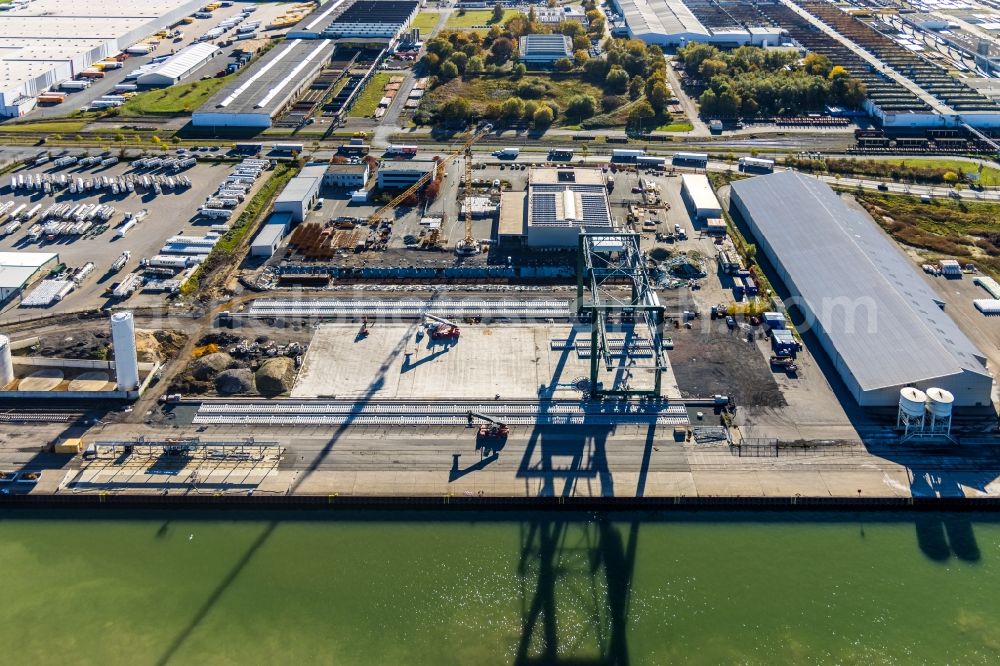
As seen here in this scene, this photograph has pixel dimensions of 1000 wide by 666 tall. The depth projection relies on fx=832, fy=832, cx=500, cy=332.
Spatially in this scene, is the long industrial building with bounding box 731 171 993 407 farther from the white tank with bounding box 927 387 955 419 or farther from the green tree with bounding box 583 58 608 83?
the green tree with bounding box 583 58 608 83

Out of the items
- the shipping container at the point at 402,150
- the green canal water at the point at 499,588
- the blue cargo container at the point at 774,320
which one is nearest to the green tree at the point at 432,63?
the shipping container at the point at 402,150

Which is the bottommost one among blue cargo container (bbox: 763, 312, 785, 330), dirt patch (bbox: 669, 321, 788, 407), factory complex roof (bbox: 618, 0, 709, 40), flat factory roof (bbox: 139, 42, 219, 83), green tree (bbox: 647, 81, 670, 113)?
dirt patch (bbox: 669, 321, 788, 407)

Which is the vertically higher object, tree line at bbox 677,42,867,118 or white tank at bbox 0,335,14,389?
tree line at bbox 677,42,867,118

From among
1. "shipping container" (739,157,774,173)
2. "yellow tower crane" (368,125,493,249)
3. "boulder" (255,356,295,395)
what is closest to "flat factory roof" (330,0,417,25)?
"yellow tower crane" (368,125,493,249)

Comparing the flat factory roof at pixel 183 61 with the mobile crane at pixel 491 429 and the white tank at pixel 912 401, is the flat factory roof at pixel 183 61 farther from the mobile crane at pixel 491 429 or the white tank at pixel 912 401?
the white tank at pixel 912 401

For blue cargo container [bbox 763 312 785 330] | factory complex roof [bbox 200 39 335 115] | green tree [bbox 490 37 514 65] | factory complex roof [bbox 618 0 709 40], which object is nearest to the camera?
blue cargo container [bbox 763 312 785 330]

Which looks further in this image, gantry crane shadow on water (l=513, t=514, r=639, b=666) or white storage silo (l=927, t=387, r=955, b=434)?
white storage silo (l=927, t=387, r=955, b=434)
